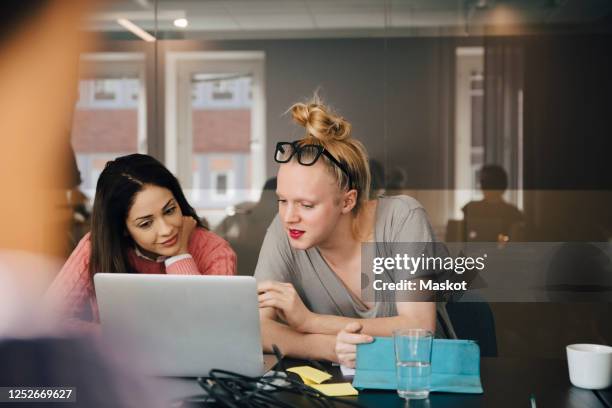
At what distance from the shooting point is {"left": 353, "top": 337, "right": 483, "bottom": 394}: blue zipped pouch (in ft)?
4.80

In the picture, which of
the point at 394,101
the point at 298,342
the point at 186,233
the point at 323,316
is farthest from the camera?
the point at 394,101

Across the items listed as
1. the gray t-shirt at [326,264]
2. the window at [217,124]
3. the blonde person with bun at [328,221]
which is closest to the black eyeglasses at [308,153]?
the blonde person with bun at [328,221]

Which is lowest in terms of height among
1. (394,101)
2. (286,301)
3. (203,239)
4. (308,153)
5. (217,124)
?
(286,301)

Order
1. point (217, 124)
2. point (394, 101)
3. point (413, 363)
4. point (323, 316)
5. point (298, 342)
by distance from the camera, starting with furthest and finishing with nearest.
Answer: point (217, 124) → point (394, 101) → point (323, 316) → point (298, 342) → point (413, 363)

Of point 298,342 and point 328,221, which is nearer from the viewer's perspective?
point 298,342

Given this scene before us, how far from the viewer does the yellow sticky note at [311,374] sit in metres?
1.53

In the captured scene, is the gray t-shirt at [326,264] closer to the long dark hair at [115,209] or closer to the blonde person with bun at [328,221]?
the blonde person with bun at [328,221]

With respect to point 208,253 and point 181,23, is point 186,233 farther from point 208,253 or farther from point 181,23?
point 181,23

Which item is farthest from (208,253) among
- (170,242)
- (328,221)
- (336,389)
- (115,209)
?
(336,389)

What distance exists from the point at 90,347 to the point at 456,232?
244cm

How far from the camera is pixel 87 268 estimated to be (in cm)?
225

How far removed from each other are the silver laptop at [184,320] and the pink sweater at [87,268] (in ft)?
1.69

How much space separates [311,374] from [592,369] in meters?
0.56

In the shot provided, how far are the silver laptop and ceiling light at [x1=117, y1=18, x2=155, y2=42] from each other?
8.37 feet
